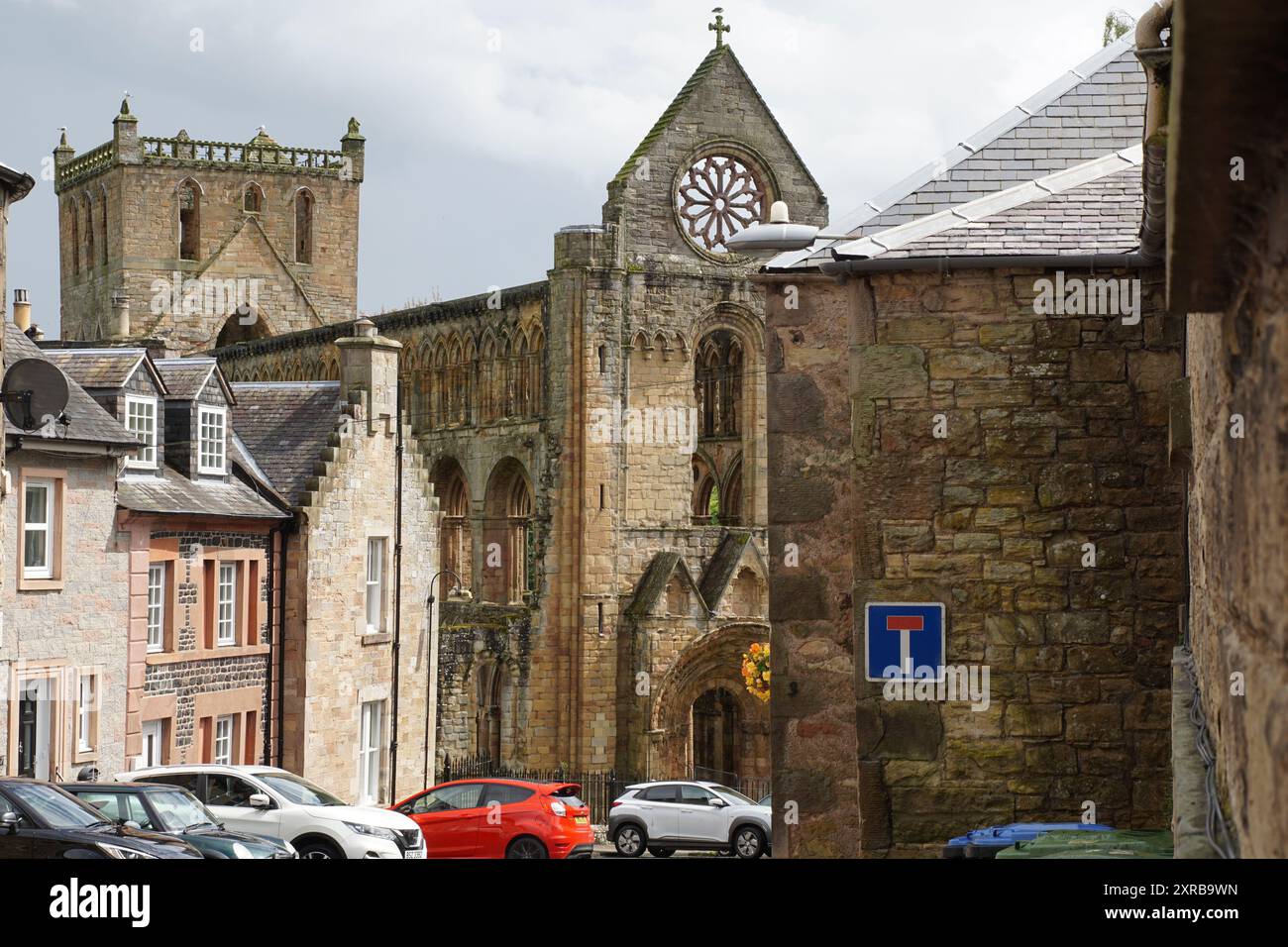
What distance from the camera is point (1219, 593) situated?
19.6ft

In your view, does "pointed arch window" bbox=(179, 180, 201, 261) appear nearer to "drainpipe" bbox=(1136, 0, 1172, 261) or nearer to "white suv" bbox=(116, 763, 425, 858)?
"white suv" bbox=(116, 763, 425, 858)

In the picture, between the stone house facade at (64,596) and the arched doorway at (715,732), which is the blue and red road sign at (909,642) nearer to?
the stone house facade at (64,596)

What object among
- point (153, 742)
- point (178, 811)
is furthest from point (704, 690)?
point (178, 811)

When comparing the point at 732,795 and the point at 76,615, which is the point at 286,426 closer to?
the point at 76,615

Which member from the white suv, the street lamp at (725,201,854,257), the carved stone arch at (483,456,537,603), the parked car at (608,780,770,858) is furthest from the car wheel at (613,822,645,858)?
the street lamp at (725,201,854,257)

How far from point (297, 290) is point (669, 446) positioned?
32.5 metres

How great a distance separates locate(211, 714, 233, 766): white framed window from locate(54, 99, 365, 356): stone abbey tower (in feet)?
131

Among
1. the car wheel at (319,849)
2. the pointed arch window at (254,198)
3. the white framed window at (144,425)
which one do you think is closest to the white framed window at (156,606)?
the white framed window at (144,425)

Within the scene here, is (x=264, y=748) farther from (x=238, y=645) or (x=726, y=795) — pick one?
(x=726, y=795)

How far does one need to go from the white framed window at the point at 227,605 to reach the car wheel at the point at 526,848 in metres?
8.65

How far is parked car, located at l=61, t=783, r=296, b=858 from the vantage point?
1593cm

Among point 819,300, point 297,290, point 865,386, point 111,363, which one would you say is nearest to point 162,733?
point 111,363

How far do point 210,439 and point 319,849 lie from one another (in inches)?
511
